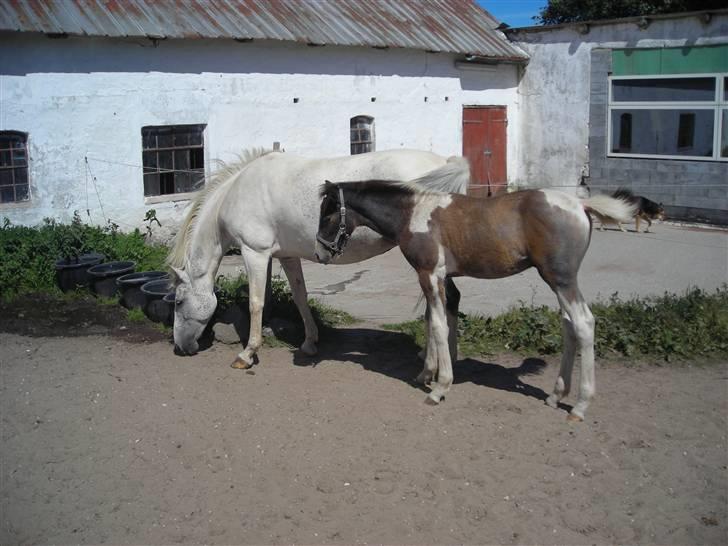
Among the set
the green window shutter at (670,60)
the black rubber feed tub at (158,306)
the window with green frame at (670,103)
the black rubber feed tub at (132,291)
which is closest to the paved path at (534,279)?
the black rubber feed tub at (158,306)

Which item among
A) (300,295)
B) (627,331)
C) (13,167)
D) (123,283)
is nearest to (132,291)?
(123,283)

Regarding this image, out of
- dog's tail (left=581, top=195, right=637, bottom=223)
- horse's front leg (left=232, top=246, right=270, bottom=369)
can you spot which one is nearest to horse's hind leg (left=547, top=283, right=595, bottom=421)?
dog's tail (left=581, top=195, right=637, bottom=223)

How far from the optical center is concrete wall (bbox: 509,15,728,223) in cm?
1558

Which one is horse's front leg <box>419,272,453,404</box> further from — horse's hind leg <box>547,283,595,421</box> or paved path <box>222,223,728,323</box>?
→ paved path <box>222,223,728,323</box>

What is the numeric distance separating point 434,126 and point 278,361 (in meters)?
10.8

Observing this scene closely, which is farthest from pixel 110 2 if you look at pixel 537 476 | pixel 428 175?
pixel 537 476

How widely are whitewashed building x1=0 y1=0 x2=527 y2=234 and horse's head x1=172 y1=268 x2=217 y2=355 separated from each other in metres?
4.19

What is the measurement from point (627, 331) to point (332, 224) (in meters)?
3.12

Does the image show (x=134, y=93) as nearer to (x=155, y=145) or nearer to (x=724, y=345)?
(x=155, y=145)

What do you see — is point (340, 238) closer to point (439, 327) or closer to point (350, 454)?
point (439, 327)

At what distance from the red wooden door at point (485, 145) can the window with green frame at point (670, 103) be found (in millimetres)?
2602

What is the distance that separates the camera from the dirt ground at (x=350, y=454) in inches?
181

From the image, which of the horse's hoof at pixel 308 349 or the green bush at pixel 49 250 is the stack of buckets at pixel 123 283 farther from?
the horse's hoof at pixel 308 349

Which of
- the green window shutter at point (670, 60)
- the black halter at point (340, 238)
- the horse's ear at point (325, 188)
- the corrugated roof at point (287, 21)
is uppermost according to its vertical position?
the corrugated roof at point (287, 21)
